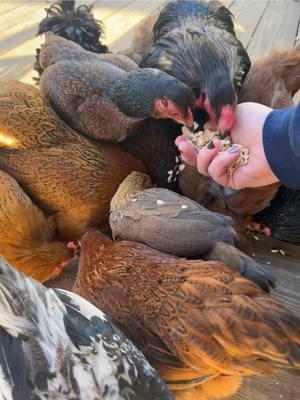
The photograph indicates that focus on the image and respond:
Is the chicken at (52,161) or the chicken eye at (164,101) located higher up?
the chicken eye at (164,101)

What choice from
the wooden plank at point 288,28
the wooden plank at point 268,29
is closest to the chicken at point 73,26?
the wooden plank at point 268,29

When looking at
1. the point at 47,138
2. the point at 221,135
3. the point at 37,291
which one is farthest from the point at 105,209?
the point at 37,291

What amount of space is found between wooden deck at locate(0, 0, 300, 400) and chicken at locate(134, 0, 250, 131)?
0.39m

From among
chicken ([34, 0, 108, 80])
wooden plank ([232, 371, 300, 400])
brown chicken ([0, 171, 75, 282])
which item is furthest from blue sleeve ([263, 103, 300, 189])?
chicken ([34, 0, 108, 80])

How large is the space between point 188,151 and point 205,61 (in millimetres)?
221

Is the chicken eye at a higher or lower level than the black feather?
higher

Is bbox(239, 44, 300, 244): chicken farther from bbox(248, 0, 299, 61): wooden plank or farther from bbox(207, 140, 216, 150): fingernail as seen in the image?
bbox(248, 0, 299, 61): wooden plank

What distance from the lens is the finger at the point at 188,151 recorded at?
1055 millimetres

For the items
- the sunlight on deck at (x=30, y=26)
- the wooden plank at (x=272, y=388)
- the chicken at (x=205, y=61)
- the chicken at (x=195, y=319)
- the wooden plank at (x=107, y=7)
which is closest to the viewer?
the chicken at (x=195, y=319)

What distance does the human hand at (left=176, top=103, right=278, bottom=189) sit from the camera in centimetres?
96

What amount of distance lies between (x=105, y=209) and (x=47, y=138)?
22 cm

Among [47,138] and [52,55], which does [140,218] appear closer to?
[47,138]

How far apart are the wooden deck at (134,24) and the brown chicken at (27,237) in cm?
6

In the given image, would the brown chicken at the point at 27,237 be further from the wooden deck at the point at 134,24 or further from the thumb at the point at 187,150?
the thumb at the point at 187,150
